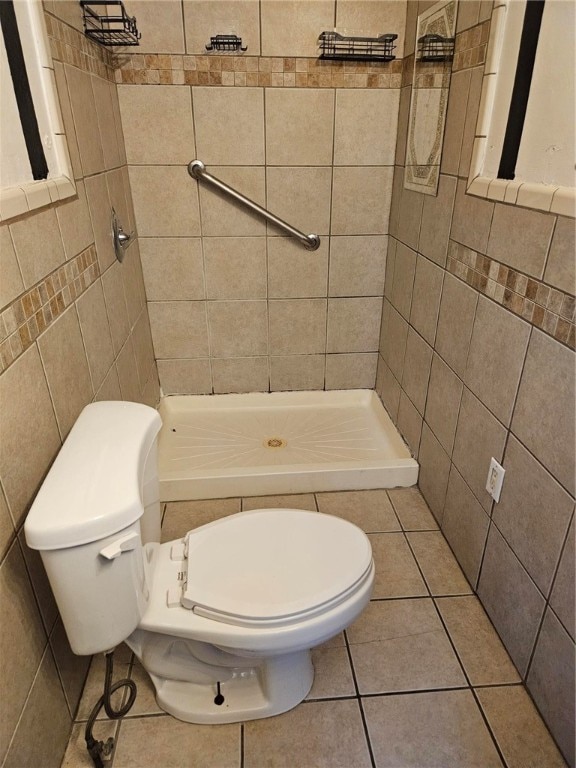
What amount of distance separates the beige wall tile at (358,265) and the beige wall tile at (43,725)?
1.84 metres

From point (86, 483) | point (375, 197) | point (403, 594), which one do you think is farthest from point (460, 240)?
point (86, 483)

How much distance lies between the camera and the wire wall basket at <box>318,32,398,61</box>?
74.0 inches

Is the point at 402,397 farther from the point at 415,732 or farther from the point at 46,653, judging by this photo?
the point at 46,653

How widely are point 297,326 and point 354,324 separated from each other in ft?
0.94

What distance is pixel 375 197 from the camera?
2.20 meters

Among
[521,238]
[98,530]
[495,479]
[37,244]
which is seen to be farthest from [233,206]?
[98,530]

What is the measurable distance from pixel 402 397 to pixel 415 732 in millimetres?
1260

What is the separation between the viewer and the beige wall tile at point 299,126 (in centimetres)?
199

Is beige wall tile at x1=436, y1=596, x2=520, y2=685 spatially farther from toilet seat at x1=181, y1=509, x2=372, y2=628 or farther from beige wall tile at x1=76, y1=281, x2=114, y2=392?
beige wall tile at x1=76, y1=281, x2=114, y2=392

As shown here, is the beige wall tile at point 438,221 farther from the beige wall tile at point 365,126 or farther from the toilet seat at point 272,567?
the toilet seat at point 272,567

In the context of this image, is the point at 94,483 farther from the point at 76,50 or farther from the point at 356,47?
the point at 356,47

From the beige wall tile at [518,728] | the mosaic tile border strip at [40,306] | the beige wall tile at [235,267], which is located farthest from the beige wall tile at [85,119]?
the beige wall tile at [518,728]

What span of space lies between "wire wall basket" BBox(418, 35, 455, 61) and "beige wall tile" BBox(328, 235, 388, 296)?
729 millimetres

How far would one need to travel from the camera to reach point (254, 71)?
6.36ft
